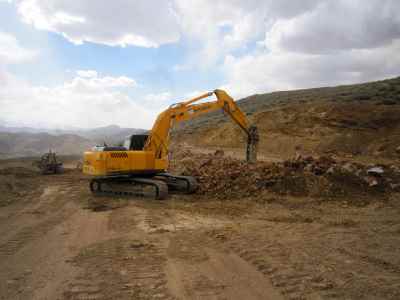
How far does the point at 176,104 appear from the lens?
12148 millimetres

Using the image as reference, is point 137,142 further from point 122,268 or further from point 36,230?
point 122,268

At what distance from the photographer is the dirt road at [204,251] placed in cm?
459

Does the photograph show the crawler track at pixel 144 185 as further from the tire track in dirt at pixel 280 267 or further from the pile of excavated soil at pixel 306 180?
the tire track in dirt at pixel 280 267

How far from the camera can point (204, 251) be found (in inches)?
239

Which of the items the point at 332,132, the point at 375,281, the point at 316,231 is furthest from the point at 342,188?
the point at 332,132

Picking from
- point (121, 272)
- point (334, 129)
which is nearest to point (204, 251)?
point (121, 272)

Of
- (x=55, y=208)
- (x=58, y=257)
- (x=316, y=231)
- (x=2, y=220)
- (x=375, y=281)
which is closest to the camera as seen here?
(x=375, y=281)

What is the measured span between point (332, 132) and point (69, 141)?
64587 millimetres

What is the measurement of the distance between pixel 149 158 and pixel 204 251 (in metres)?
6.25

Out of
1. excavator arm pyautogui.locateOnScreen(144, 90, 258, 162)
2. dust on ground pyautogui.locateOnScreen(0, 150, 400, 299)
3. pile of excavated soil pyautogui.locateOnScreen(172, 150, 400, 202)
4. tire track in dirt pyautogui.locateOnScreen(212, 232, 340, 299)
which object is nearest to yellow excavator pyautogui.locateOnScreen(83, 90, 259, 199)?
excavator arm pyautogui.locateOnScreen(144, 90, 258, 162)

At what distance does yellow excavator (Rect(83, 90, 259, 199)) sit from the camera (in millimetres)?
11148

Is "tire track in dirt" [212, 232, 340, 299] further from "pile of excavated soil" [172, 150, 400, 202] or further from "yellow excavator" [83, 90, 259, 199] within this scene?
"yellow excavator" [83, 90, 259, 199]

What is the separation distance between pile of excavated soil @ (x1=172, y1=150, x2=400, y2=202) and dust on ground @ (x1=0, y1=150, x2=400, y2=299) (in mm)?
37

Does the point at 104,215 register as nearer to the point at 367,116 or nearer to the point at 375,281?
the point at 375,281
